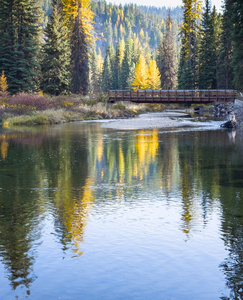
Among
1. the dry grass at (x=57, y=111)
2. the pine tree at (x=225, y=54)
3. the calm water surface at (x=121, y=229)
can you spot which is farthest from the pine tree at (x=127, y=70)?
the calm water surface at (x=121, y=229)

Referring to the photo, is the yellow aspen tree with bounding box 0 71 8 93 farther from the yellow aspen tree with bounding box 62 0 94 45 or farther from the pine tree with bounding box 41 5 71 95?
the yellow aspen tree with bounding box 62 0 94 45

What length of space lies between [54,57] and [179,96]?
1870 cm

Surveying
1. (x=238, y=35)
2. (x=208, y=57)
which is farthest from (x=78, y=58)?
(x=238, y=35)

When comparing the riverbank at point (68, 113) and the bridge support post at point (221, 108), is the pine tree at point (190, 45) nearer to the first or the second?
the bridge support post at point (221, 108)

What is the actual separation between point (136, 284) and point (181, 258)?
1193 millimetres

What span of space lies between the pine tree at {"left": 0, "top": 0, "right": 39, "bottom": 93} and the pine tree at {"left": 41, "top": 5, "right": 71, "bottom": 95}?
1.72 metres

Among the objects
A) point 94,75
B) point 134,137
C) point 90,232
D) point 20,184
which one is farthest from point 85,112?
point 94,75

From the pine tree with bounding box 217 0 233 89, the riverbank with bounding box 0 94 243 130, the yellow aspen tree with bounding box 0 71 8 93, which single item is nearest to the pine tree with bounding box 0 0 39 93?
the yellow aspen tree with bounding box 0 71 8 93

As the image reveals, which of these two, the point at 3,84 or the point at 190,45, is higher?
the point at 190,45

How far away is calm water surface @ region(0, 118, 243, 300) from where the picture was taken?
5.92 metres

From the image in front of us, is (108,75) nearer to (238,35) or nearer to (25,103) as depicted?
(25,103)

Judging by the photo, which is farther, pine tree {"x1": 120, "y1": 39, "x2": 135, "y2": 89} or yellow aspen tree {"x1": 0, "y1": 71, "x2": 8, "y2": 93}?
pine tree {"x1": 120, "y1": 39, "x2": 135, "y2": 89}

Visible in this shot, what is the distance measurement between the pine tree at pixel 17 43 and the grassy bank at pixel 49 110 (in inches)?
120

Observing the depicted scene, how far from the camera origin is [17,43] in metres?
45.8
